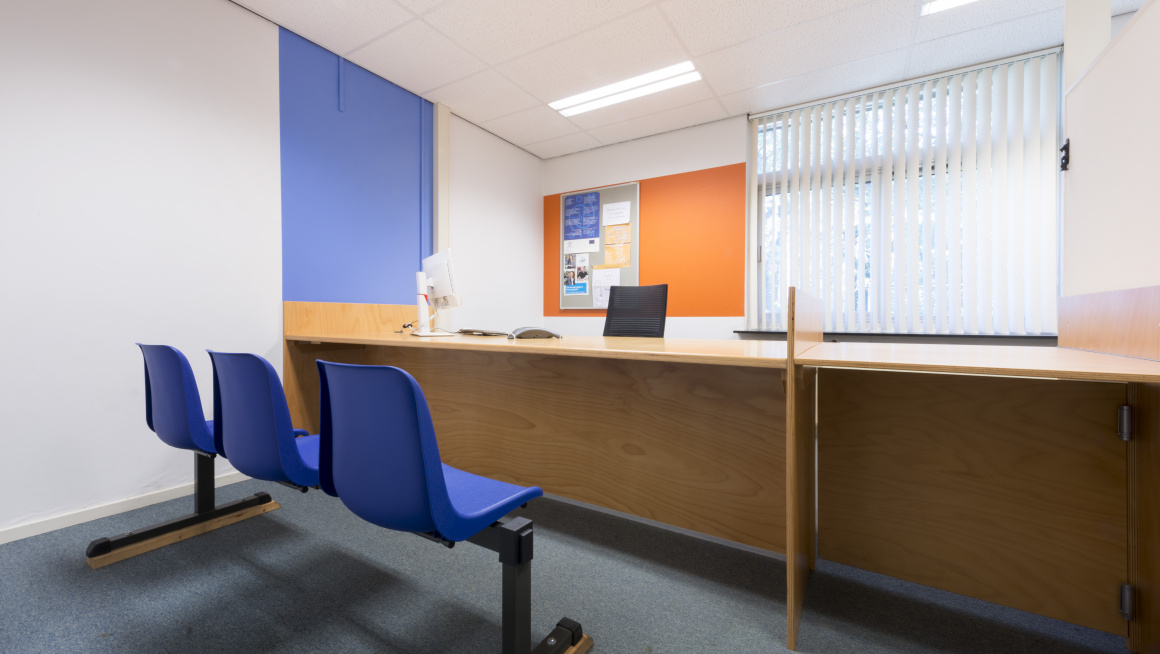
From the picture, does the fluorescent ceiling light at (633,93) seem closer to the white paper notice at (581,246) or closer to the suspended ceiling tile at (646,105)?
the suspended ceiling tile at (646,105)

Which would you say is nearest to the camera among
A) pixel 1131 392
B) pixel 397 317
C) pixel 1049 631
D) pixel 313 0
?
pixel 1131 392

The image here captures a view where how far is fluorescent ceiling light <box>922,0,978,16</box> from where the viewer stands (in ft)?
8.16

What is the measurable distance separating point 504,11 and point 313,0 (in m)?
1.02

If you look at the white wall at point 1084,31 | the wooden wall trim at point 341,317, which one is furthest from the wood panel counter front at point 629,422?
the white wall at point 1084,31

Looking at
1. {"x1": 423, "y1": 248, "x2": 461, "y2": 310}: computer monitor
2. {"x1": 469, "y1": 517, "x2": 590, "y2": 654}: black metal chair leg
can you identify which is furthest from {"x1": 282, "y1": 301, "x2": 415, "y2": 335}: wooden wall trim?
{"x1": 469, "y1": 517, "x2": 590, "y2": 654}: black metal chair leg

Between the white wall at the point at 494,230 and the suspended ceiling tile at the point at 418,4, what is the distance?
1.31 m

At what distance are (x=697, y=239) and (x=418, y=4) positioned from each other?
2.64 meters

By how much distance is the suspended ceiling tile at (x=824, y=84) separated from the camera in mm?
3072

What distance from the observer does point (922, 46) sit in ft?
9.46

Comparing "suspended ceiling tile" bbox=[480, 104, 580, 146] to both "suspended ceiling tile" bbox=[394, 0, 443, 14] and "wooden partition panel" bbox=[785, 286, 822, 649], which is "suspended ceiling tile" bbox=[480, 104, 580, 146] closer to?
"suspended ceiling tile" bbox=[394, 0, 443, 14]

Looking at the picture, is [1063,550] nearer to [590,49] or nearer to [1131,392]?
[1131,392]

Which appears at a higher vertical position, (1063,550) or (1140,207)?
(1140,207)

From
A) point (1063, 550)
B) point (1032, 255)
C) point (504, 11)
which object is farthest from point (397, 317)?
point (1032, 255)

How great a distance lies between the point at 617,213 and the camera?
4.43 metres
